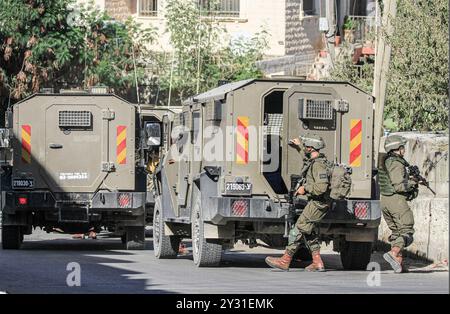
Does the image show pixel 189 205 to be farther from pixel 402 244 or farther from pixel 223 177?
pixel 402 244

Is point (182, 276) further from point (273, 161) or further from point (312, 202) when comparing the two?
point (273, 161)

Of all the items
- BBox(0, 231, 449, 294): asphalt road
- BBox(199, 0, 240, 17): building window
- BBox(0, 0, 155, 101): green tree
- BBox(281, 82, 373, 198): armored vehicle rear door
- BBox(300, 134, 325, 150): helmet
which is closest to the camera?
BBox(0, 231, 449, 294): asphalt road

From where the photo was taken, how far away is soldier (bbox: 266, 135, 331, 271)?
1681 cm

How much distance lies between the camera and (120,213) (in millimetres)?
22203

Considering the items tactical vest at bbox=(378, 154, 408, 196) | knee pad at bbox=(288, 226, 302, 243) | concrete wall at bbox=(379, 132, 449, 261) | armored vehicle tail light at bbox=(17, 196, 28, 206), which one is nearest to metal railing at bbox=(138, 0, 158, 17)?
armored vehicle tail light at bbox=(17, 196, 28, 206)

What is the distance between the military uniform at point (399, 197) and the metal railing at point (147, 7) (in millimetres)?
21330

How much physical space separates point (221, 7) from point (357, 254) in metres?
20.4

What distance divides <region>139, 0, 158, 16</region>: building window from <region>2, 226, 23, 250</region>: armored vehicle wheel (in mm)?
16976

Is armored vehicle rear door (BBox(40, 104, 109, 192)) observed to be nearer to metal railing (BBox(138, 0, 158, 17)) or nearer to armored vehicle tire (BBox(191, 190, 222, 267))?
armored vehicle tire (BBox(191, 190, 222, 267))

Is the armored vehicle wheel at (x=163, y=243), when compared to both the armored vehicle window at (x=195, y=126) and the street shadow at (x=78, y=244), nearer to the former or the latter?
the street shadow at (x=78, y=244)

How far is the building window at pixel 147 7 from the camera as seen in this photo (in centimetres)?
3812

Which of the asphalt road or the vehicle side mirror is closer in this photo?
the asphalt road
